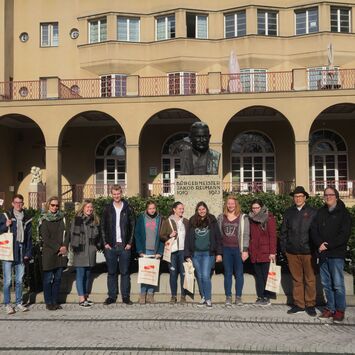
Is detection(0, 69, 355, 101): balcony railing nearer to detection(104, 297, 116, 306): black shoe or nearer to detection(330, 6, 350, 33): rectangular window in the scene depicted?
detection(330, 6, 350, 33): rectangular window

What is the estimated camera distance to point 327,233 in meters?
6.98

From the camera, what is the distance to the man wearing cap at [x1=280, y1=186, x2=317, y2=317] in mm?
7391

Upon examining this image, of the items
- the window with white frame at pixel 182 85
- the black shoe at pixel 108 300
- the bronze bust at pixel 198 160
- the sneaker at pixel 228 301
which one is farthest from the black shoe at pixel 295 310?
the window with white frame at pixel 182 85

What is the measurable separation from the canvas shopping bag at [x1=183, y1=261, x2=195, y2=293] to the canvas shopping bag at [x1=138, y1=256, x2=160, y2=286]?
50 cm

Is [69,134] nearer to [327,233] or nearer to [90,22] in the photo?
[90,22]

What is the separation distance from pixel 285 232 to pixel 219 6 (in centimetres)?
2228

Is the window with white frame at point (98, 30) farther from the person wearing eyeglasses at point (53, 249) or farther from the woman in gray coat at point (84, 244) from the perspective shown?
the person wearing eyeglasses at point (53, 249)

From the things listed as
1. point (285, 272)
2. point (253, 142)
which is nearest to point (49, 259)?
point (285, 272)

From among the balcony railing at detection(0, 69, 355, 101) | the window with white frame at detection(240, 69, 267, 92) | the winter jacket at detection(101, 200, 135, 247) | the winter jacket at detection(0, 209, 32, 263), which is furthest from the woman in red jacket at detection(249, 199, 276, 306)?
the window with white frame at detection(240, 69, 267, 92)

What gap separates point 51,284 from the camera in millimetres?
8016

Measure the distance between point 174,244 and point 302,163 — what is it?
15.3 metres

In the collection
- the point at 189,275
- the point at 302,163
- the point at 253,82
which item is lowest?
the point at 189,275

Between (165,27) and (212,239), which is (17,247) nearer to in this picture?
(212,239)

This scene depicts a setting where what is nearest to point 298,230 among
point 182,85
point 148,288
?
point 148,288
